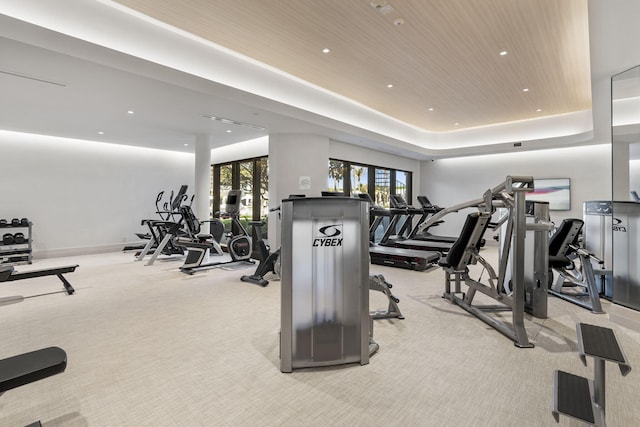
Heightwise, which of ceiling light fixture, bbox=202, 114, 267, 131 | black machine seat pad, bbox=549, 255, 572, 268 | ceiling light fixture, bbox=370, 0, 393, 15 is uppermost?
ceiling light fixture, bbox=370, 0, 393, 15

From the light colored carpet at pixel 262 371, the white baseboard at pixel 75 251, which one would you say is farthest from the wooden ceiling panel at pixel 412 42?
the white baseboard at pixel 75 251

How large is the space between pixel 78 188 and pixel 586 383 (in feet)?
32.0

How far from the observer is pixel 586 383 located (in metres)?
→ 1.69

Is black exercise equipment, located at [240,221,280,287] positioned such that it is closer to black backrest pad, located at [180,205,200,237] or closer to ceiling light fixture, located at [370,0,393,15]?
black backrest pad, located at [180,205,200,237]

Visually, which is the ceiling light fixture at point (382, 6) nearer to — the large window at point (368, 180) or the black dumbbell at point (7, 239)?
the large window at point (368, 180)

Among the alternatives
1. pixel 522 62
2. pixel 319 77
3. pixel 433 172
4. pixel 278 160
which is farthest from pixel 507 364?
pixel 433 172

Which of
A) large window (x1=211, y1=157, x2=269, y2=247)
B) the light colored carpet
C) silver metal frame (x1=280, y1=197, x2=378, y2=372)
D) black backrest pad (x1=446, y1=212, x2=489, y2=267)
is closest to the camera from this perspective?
the light colored carpet

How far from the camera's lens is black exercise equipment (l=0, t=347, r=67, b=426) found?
1.32m

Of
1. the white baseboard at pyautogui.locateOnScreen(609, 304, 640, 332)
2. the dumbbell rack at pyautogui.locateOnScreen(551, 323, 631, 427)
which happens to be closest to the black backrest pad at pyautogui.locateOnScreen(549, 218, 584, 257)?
the white baseboard at pyautogui.locateOnScreen(609, 304, 640, 332)

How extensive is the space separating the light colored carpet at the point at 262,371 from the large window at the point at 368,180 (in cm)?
476

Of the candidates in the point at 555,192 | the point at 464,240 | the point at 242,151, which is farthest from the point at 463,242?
the point at 555,192

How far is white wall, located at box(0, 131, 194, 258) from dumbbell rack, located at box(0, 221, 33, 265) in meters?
0.42

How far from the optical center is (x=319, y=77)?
218 inches

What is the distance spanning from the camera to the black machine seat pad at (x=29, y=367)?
1.32 meters
